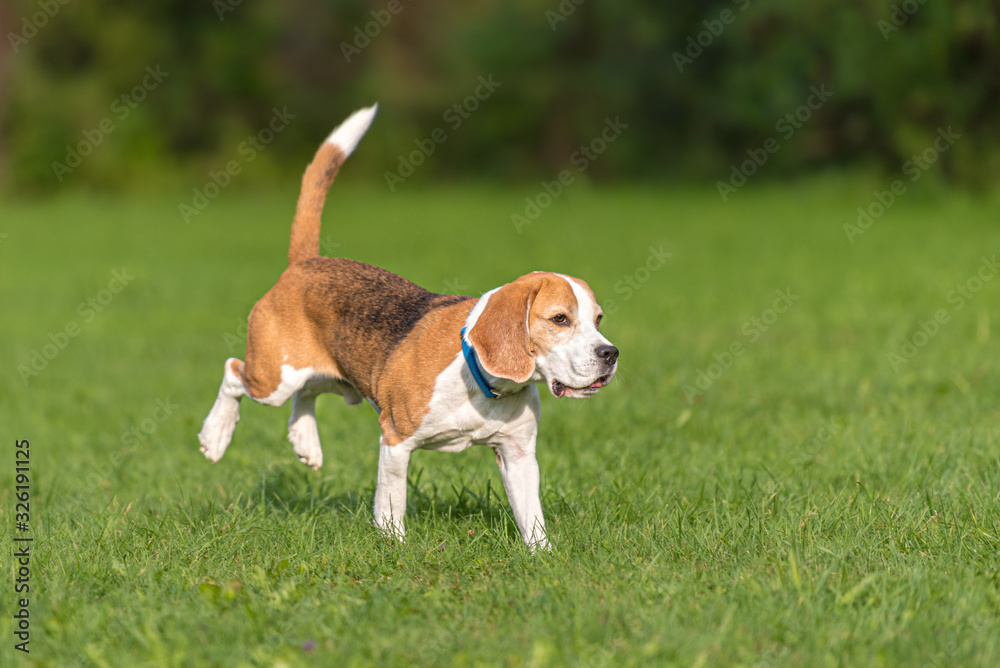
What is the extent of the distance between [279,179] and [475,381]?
31846 mm

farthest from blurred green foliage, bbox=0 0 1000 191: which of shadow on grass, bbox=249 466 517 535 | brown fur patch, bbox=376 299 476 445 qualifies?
brown fur patch, bbox=376 299 476 445

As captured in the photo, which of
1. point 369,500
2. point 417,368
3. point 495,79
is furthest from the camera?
point 495,79

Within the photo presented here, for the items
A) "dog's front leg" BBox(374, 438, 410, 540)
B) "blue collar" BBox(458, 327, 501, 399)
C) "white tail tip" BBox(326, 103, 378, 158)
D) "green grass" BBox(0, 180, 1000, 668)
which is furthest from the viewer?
"white tail tip" BBox(326, 103, 378, 158)

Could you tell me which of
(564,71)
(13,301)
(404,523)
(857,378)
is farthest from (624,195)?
(404,523)

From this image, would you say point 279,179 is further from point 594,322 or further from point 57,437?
point 594,322

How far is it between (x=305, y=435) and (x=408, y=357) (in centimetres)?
127

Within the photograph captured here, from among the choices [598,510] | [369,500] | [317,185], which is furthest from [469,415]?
[317,185]

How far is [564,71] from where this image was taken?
127ft

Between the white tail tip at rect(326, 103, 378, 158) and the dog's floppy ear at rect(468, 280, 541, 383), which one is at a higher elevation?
the white tail tip at rect(326, 103, 378, 158)

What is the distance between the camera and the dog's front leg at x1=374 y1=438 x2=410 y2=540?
16.8ft

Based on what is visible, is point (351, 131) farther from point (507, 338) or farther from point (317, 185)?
point (507, 338)

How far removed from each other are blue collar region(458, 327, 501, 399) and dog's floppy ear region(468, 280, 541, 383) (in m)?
0.13

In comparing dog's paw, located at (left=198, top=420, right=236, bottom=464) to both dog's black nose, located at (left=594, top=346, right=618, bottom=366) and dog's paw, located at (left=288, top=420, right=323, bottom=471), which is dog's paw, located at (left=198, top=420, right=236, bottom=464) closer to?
A: dog's paw, located at (left=288, top=420, right=323, bottom=471)

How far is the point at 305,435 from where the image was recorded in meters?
6.12
